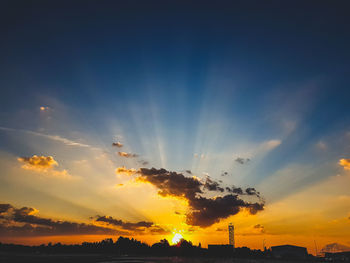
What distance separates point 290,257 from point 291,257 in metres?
0.77

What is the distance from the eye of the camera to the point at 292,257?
652 ft

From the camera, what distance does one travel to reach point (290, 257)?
199500 millimetres

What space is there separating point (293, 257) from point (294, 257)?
159cm

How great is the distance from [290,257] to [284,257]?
4.78 meters

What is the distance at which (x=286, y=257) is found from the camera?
200 metres

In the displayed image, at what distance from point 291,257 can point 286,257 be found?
388cm

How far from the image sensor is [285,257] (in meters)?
200

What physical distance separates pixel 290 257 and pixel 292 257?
154 centimetres

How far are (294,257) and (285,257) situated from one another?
7.41 m

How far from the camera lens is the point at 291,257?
199 m

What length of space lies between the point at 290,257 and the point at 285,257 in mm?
4008

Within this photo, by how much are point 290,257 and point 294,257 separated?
3424mm

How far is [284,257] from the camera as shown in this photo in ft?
656
